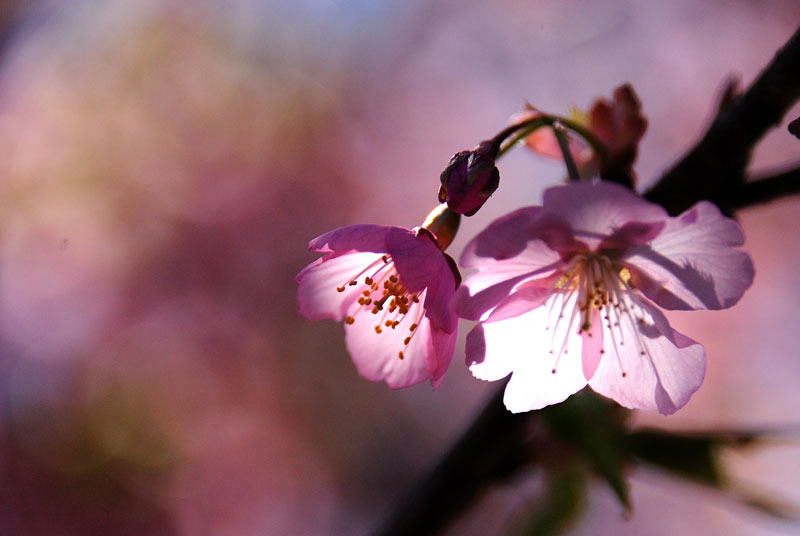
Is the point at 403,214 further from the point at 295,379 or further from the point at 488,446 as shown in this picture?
the point at 488,446

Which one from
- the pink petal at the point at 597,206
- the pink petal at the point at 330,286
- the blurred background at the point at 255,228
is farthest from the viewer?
the blurred background at the point at 255,228

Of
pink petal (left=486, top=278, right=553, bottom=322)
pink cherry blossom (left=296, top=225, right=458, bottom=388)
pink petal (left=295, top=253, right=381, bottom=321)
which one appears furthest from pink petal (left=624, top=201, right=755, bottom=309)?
pink petal (left=295, top=253, right=381, bottom=321)

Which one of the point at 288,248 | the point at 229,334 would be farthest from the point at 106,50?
the point at 229,334

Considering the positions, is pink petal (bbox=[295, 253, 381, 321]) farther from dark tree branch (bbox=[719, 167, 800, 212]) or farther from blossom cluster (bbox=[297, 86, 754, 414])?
dark tree branch (bbox=[719, 167, 800, 212])

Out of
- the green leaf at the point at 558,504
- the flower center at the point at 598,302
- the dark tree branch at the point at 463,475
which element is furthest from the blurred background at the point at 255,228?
the flower center at the point at 598,302

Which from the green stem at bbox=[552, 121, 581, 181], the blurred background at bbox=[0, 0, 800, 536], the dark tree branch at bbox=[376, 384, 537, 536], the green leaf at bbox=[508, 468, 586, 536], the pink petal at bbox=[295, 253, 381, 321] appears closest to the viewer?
the green stem at bbox=[552, 121, 581, 181]

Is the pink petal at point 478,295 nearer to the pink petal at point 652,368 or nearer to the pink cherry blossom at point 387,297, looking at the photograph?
the pink cherry blossom at point 387,297

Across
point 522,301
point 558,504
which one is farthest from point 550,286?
point 558,504
